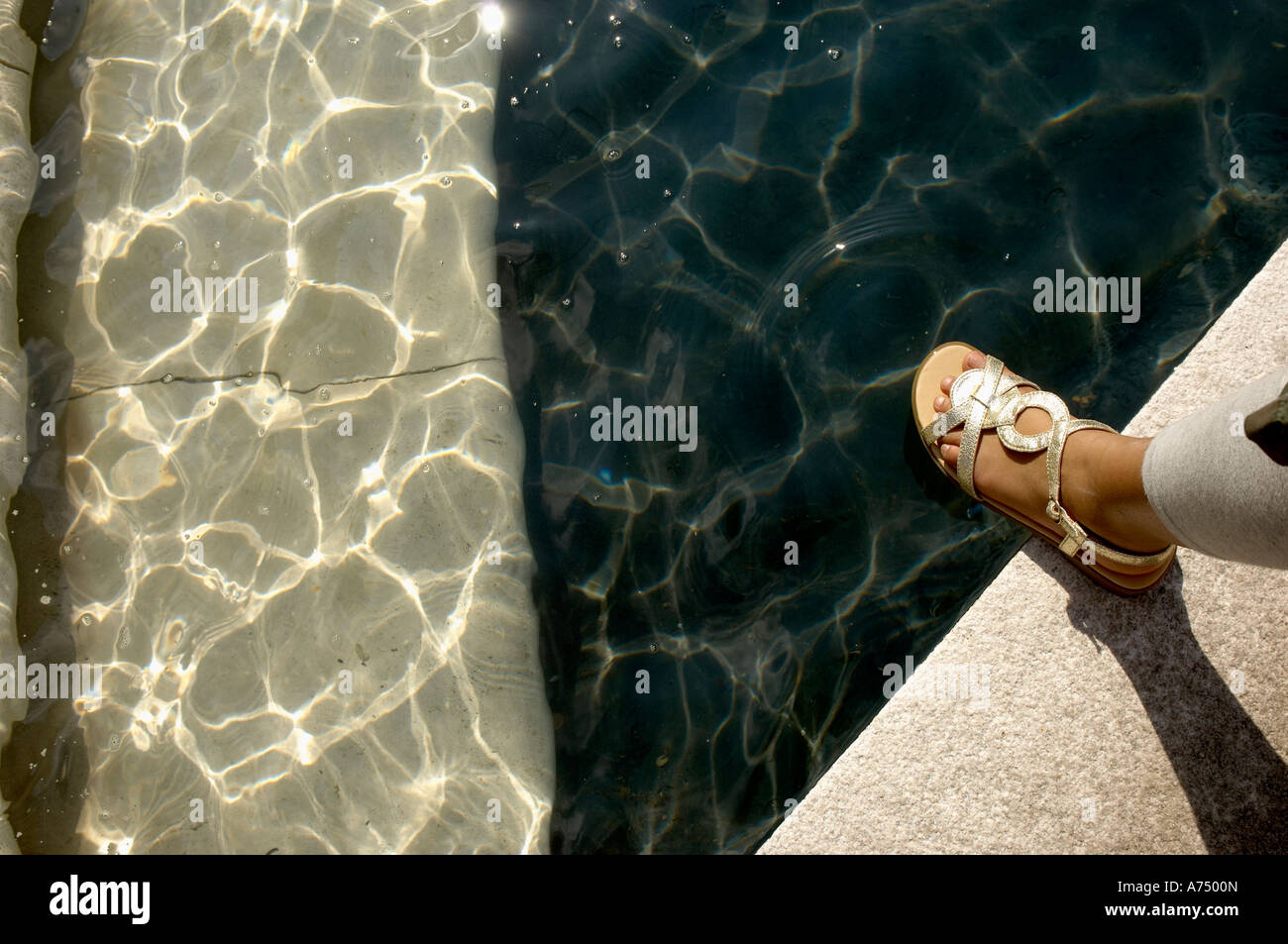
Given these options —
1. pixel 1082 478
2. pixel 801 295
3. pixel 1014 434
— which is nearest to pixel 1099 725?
pixel 1082 478

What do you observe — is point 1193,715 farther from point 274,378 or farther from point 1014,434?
point 274,378

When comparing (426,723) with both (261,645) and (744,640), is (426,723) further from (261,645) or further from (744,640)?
(744,640)

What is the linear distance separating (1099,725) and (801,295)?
6.93 ft

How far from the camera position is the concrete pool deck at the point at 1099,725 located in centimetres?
292

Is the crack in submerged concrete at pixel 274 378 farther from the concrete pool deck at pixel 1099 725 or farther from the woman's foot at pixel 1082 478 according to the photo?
the concrete pool deck at pixel 1099 725

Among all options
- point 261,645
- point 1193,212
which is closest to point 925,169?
point 1193,212

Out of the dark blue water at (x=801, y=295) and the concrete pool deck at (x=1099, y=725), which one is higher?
the dark blue water at (x=801, y=295)

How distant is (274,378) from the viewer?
3533 millimetres

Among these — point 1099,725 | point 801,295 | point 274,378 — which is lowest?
point 1099,725

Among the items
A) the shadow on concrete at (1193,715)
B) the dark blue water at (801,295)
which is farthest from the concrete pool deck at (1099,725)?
the dark blue water at (801,295)

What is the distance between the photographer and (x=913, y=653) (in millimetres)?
3256

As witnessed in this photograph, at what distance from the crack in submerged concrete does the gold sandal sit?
1.89 m

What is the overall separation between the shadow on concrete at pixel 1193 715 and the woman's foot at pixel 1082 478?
42cm

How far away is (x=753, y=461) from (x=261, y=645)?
2.34 m
